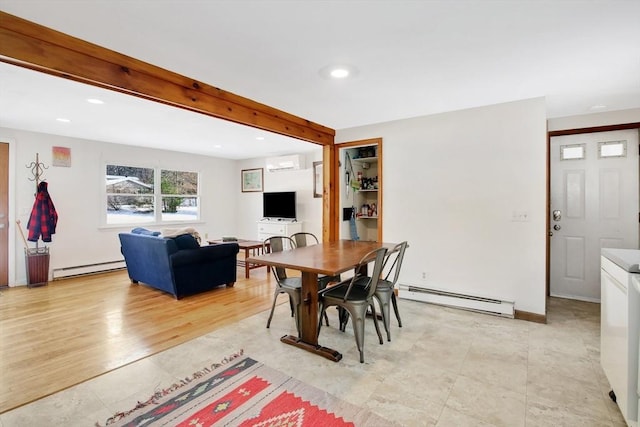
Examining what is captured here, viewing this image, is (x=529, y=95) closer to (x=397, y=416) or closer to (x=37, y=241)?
(x=397, y=416)

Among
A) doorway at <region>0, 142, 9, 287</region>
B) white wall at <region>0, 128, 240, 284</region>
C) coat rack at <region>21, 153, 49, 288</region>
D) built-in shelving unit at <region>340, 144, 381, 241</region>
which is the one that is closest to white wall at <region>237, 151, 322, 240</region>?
built-in shelving unit at <region>340, 144, 381, 241</region>

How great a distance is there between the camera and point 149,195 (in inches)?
241

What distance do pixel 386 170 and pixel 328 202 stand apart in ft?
3.22

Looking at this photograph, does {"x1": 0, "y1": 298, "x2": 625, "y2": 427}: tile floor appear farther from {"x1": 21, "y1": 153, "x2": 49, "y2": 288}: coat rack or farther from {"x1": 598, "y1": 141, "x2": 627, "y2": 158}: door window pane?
{"x1": 21, "y1": 153, "x2": 49, "y2": 288}: coat rack

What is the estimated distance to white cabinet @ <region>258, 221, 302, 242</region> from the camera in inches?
253

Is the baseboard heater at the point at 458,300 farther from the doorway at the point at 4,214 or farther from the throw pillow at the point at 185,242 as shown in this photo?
the doorway at the point at 4,214

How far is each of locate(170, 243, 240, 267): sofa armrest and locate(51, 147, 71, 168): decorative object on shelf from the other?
296 centimetres

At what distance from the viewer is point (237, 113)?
10.3ft

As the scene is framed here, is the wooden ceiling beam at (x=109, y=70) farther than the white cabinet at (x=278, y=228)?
No

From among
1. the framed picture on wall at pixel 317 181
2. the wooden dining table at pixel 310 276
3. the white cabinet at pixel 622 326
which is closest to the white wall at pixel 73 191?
the framed picture on wall at pixel 317 181

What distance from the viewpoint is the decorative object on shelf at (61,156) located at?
4852mm

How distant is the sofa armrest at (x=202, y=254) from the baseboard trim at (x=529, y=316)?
11.7ft

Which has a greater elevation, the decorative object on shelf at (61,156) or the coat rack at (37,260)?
the decorative object on shelf at (61,156)

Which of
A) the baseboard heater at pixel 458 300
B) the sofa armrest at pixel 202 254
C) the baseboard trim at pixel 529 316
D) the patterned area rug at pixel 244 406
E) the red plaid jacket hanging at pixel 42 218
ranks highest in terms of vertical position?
the red plaid jacket hanging at pixel 42 218
